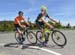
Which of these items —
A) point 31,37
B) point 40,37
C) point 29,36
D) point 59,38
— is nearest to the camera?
point 59,38

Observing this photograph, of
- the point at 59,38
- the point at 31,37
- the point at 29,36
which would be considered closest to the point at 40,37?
the point at 31,37

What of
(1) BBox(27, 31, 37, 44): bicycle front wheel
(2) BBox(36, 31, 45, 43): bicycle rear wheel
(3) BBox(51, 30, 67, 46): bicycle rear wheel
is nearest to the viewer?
(3) BBox(51, 30, 67, 46): bicycle rear wheel

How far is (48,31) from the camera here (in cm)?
1366

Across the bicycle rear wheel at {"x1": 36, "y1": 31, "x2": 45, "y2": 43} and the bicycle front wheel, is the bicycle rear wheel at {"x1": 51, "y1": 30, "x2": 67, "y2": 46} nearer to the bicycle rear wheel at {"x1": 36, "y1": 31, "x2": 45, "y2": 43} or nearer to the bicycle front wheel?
the bicycle rear wheel at {"x1": 36, "y1": 31, "x2": 45, "y2": 43}

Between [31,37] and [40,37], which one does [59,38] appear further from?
[31,37]

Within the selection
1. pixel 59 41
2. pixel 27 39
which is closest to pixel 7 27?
pixel 27 39

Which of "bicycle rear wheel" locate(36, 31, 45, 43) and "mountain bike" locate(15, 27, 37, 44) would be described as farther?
"mountain bike" locate(15, 27, 37, 44)

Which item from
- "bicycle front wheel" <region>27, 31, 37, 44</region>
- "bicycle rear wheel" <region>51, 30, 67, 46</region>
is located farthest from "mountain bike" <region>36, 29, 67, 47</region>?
"bicycle front wheel" <region>27, 31, 37, 44</region>

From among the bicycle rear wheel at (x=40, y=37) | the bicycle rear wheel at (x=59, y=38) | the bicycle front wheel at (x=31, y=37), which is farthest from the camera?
the bicycle front wheel at (x=31, y=37)

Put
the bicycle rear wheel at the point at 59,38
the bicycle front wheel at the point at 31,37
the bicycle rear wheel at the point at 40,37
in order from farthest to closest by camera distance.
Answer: the bicycle front wheel at the point at 31,37 < the bicycle rear wheel at the point at 40,37 < the bicycle rear wheel at the point at 59,38

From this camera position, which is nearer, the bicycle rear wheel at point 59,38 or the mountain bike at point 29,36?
the bicycle rear wheel at point 59,38

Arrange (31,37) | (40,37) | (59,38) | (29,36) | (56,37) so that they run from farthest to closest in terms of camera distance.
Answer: (29,36) → (31,37) → (40,37) → (56,37) → (59,38)

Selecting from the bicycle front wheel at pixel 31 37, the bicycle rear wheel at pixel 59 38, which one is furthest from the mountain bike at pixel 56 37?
the bicycle front wheel at pixel 31 37

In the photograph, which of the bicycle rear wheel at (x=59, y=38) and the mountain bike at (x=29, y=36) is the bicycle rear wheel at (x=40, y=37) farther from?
the bicycle rear wheel at (x=59, y=38)
